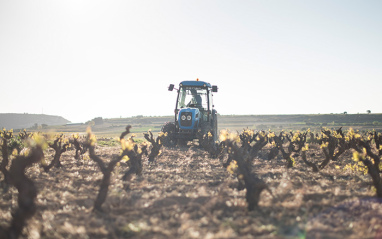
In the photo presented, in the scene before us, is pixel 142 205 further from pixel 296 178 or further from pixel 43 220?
pixel 296 178

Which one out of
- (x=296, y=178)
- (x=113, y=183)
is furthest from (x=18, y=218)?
(x=296, y=178)

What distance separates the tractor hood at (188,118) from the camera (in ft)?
52.0

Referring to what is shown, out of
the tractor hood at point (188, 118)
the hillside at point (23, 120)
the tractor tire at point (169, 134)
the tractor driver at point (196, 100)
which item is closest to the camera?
the tractor hood at point (188, 118)

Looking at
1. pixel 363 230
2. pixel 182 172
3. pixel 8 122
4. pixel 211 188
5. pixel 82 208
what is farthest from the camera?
pixel 8 122

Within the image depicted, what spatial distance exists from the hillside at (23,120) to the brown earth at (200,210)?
350ft

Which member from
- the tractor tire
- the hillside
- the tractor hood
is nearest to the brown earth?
the tractor hood

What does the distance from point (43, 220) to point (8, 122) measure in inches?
4765

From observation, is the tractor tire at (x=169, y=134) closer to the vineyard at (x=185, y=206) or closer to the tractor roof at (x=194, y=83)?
the tractor roof at (x=194, y=83)

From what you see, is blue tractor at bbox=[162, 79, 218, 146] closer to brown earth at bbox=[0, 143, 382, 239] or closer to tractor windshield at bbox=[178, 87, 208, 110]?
tractor windshield at bbox=[178, 87, 208, 110]

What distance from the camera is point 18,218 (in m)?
4.03

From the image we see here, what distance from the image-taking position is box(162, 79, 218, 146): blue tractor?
52.3 feet

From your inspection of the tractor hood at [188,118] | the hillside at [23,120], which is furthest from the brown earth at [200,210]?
the hillside at [23,120]

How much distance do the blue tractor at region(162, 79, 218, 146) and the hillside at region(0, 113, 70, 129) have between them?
3898 inches

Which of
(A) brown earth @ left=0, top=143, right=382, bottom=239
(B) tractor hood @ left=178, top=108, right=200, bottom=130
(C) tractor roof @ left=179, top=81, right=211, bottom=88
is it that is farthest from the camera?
(C) tractor roof @ left=179, top=81, right=211, bottom=88
